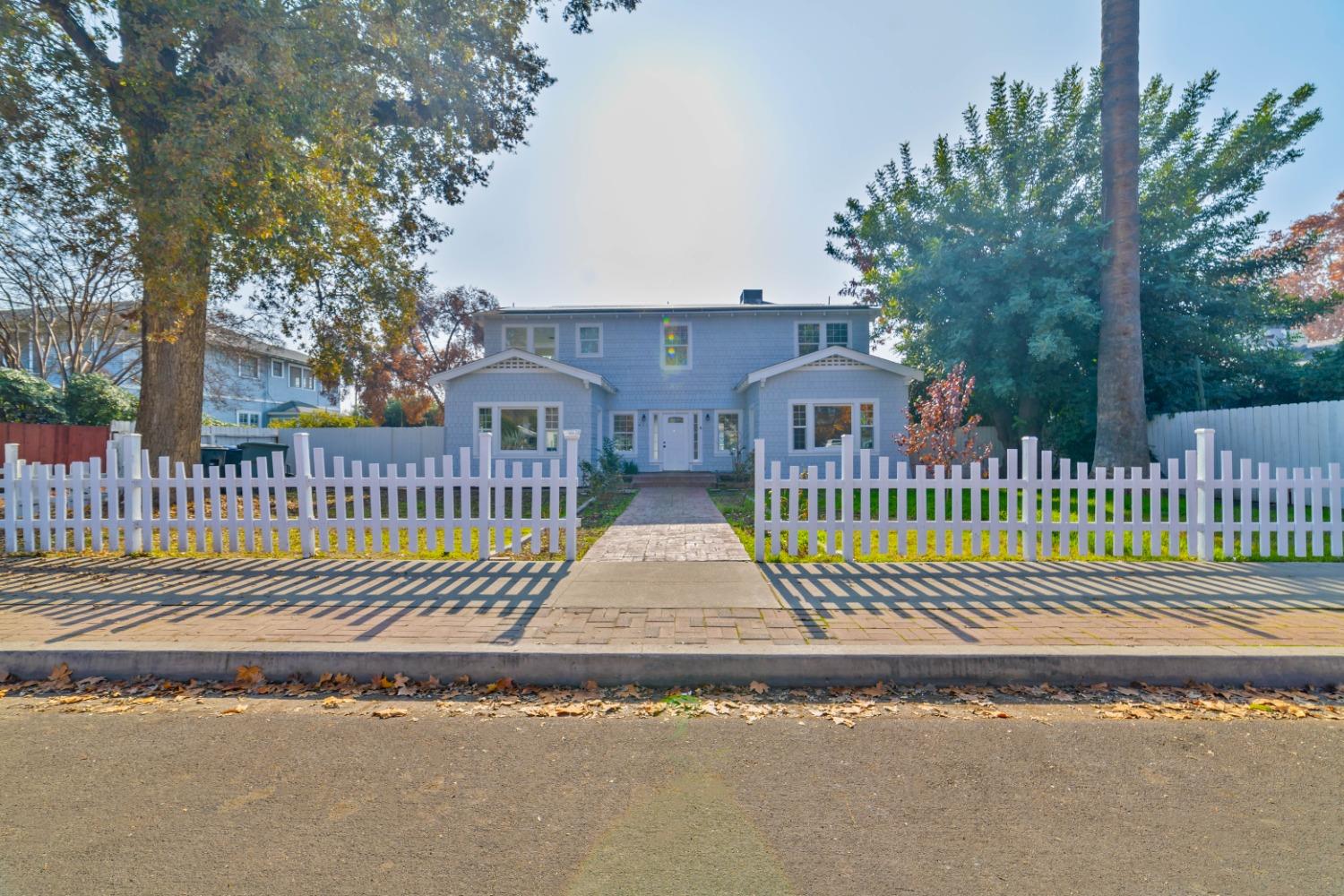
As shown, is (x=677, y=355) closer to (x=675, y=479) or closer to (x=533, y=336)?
(x=675, y=479)

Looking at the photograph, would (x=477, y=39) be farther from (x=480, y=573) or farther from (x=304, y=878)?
(x=304, y=878)

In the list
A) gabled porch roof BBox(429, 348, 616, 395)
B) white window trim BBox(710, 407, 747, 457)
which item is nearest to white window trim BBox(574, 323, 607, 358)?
gabled porch roof BBox(429, 348, 616, 395)

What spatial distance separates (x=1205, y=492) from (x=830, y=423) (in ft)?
41.9

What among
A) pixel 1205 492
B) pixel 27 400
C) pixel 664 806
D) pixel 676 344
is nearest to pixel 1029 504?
→ pixel 1205 492

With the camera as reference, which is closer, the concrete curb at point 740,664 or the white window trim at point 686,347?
the concrete curb at point 740,664

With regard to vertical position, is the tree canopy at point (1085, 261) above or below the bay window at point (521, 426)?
above

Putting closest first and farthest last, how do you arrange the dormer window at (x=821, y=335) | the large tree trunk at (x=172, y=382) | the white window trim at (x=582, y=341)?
1. the large tree trunk at (x=172, y=382)
2. the dormer window at (x=821, y=335)
3. the white window trim at (x=582, y=341)

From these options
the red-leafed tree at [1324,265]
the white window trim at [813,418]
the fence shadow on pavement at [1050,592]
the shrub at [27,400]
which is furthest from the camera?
the red-leafed tree at [1324,265]

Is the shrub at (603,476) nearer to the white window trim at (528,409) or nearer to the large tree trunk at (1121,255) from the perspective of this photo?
the white window trim at (528,409)

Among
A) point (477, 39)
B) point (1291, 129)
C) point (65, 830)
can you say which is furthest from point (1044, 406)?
point (65, 830)

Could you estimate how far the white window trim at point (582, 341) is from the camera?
891 inches

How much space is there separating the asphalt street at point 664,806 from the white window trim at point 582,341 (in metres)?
19.6

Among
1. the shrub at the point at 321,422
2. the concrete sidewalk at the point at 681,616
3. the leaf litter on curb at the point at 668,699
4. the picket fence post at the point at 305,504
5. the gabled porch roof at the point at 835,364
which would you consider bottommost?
the leaf litter on curb at the point at 668,699

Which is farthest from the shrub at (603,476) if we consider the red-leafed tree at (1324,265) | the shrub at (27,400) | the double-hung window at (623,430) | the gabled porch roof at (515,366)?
the red-leafed tree at (1324,265)
